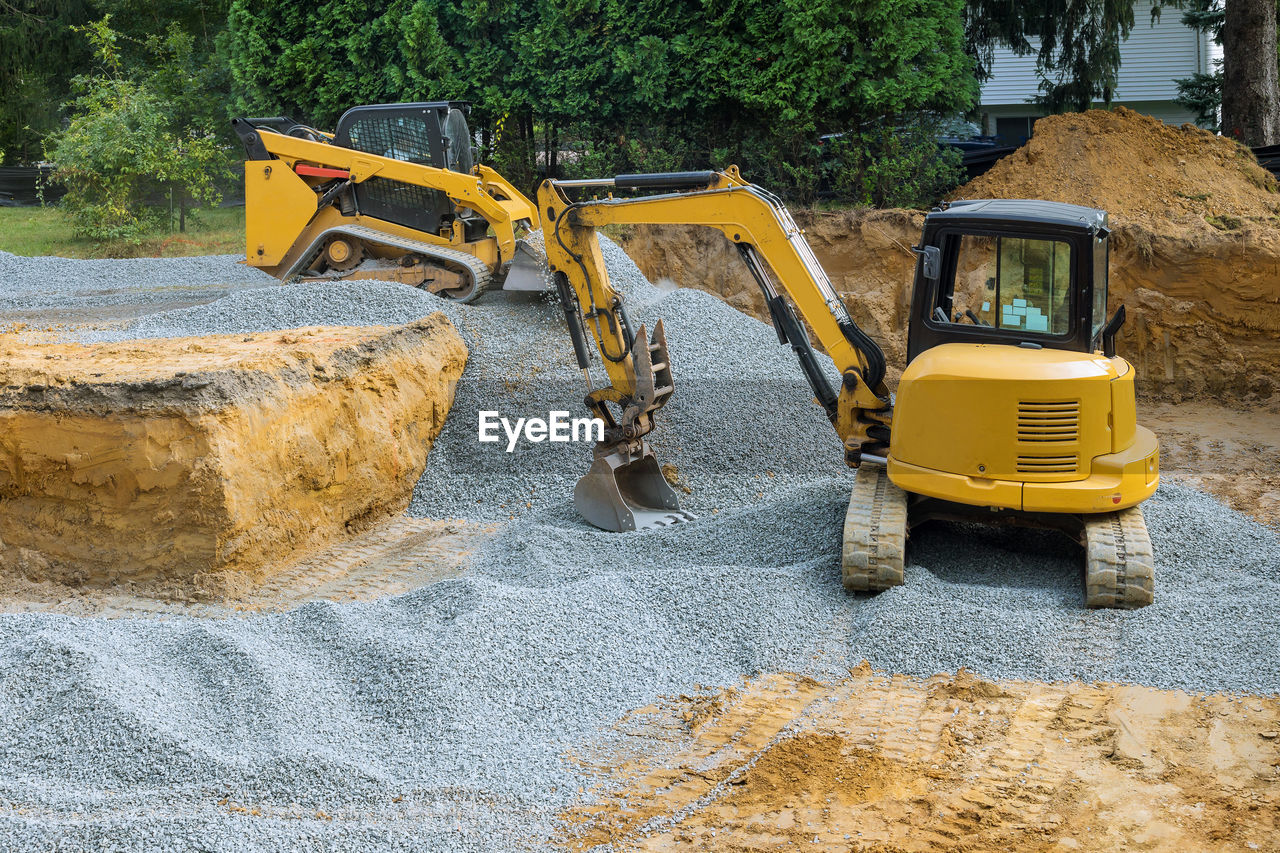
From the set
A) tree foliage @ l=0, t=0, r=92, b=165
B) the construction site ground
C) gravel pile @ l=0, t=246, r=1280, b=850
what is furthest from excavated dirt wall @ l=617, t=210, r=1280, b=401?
tree foliage @ l=0, t=0, r=92, b=165

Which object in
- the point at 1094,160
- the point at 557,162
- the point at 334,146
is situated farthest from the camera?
the point at 557,162

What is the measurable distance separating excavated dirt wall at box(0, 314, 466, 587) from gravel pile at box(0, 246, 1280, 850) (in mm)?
803

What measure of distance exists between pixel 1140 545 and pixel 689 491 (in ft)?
12.2

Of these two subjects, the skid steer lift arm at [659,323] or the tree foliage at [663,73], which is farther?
the tree foliage at [663,73]

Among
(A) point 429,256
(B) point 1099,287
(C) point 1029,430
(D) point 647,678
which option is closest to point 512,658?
(D) point 647,678

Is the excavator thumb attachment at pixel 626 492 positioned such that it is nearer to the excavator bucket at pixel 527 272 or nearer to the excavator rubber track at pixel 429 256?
the excavator bucket at pixel 527 272

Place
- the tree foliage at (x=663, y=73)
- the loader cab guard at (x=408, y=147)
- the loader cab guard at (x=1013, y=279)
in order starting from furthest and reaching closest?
the tree foliage at (x=663, y=73) < the loader cab guard at (x=408, y=147) < the loader cab guard at (x=1013, y=279)

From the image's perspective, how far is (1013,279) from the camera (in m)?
6.43

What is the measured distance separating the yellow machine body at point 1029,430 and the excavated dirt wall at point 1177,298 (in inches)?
231

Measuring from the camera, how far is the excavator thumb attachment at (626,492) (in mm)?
7914

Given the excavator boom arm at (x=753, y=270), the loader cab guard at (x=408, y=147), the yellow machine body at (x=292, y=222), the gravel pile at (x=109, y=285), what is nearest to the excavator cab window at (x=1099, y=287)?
the excavator boom arm at (x=753, y=270)

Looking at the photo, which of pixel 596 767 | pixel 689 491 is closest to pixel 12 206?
pixel 689 491

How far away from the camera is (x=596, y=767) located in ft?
15.4

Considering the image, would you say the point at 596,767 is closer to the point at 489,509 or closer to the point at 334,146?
the point at 489,509
